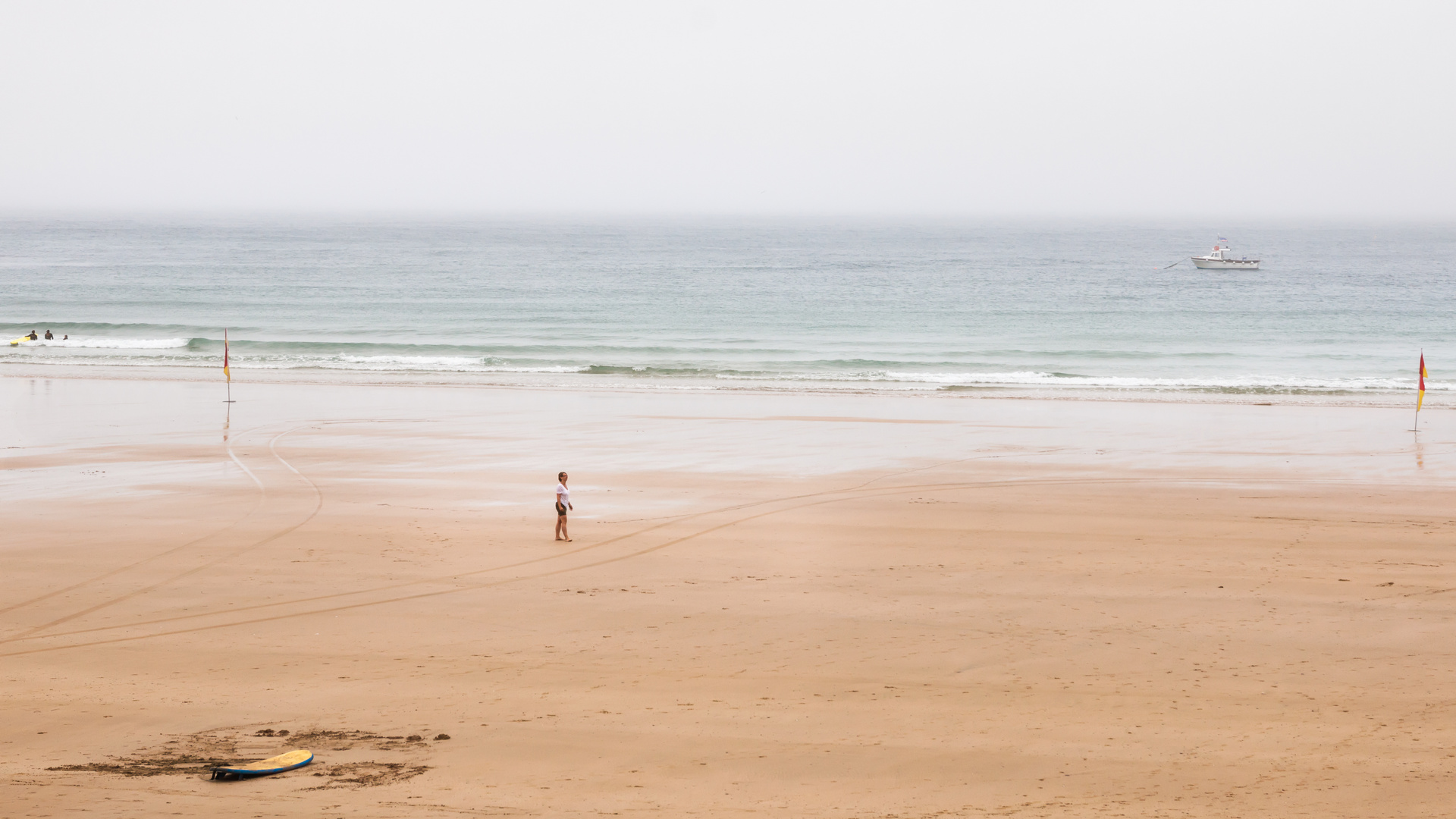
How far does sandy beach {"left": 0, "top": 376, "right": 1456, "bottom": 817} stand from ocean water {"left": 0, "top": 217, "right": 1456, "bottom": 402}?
14148 millimetres

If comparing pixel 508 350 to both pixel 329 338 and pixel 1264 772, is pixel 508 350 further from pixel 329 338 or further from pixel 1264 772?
pixel 1264 772

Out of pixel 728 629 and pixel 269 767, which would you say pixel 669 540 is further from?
pixel 269 767

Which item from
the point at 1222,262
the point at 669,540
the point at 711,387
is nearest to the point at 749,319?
the point at 711,387

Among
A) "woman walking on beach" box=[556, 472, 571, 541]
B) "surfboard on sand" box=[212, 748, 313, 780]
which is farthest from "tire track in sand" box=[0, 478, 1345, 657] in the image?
"surfboard on sand" box=[212, 748, 313, 780]

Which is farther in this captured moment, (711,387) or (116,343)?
(116,343)

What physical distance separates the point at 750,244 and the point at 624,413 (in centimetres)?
10240

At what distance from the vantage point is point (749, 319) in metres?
52.5

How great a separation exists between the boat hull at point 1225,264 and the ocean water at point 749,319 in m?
0.98

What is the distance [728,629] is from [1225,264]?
262ft

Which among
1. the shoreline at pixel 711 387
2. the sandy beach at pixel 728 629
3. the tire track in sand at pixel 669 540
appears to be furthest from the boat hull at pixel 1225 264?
the tire track in sand at pixel 669 540

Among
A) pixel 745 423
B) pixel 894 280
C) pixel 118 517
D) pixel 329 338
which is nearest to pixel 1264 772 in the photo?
pixel 118 517

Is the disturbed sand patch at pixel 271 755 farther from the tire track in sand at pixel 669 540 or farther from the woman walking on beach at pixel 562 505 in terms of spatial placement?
the woman walking on beach at pixel 562 505

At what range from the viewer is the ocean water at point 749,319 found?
37.2 metres

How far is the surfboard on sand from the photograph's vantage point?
8.02 metres
